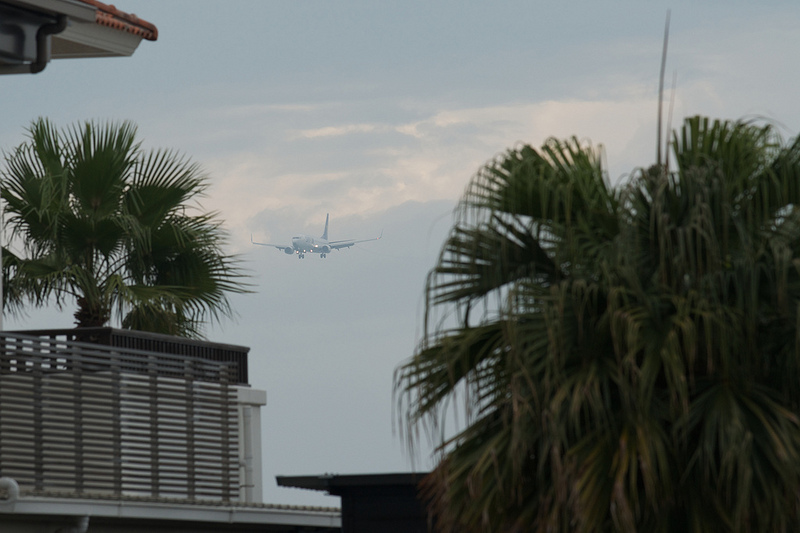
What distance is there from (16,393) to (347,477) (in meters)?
2.90

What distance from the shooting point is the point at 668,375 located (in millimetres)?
6820

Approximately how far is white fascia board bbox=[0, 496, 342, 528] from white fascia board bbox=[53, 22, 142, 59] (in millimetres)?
4039

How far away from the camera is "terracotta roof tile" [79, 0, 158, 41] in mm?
11664

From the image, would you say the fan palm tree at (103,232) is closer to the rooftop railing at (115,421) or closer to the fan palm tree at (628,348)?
the rooftop railing at (115,421)

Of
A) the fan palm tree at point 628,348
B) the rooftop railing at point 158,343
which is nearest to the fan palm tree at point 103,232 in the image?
the rooftop railing at point 158,343

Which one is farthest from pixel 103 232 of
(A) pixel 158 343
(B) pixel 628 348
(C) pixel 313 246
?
(C) pixel 313 246

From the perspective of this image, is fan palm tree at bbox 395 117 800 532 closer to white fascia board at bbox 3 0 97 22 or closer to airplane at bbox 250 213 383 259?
white fascia board at bbox 3 0 97 22

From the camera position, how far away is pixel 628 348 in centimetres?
689

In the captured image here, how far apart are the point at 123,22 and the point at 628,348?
681cm

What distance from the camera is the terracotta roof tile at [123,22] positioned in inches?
459

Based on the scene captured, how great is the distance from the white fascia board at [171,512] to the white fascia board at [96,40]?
404cm

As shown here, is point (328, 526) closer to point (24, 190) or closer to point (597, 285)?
point (24, 190)

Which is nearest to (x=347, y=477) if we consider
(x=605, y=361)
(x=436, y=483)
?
(x=436, y=483)

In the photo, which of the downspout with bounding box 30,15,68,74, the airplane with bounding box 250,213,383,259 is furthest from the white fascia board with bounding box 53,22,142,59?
the airplane with bounding box 250,213,383,259
